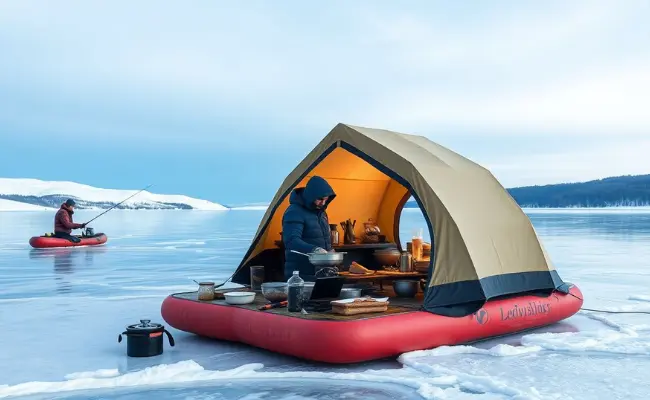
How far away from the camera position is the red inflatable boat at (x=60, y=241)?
834 inches

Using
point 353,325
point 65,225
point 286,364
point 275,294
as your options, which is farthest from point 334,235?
point 65,225

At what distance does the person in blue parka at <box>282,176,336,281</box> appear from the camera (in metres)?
7.50

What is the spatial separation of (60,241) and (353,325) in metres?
18.0

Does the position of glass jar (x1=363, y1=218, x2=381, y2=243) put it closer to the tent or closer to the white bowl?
the tent

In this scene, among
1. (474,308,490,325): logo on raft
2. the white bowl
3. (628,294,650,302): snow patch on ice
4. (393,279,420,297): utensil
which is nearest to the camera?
(474,308,490,325): logo on raft

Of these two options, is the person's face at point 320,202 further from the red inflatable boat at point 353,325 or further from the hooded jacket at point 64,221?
the hooded jacket at point 64,221

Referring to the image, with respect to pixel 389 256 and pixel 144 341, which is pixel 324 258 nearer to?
pixel 144 341

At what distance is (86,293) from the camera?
36.3ft

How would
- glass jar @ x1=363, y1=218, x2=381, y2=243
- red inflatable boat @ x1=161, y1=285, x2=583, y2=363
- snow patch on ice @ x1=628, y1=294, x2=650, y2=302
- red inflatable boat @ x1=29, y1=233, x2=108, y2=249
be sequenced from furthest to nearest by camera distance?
red inflatable boat @ x1=29, y1=233, x2=108, y2=249, glass jar @ x1=363, y1=218, x2=381, y2=243, snow patch on ice @ x1=628, y1=294, x2=650, y2=302, red inflatable boat @ x1=161, y1=285, x2=583, y2=363

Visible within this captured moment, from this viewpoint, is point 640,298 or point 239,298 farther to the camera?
point 640,298

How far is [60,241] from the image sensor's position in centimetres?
2159

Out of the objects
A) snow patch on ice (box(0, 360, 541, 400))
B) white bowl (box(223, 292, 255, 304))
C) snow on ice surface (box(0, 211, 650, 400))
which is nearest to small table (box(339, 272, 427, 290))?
white bowl (box(223, 292, 255, 304))

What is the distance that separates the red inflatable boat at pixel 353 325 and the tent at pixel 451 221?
0.57 feet

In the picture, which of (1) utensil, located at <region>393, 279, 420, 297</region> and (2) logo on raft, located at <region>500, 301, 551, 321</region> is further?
(1) utensil, located at <region>393, 279, 420, 297</region>
